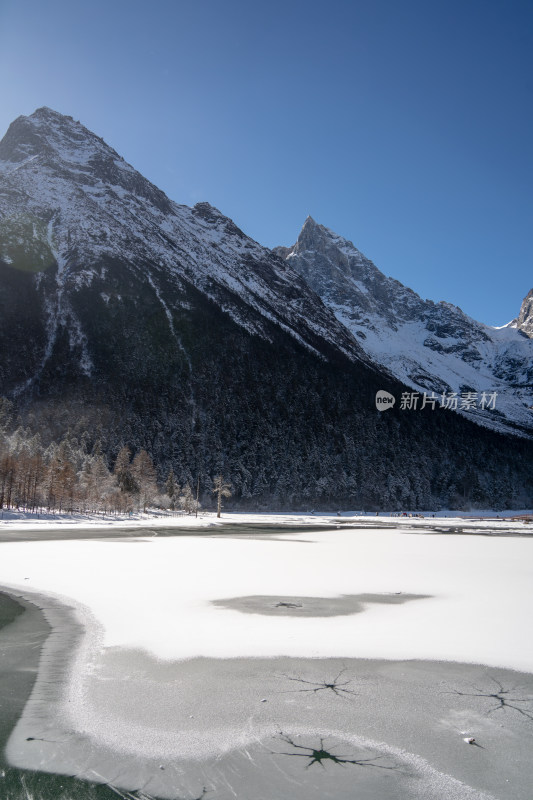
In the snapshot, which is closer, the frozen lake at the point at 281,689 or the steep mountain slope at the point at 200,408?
the frozen lake at the point at 281,689

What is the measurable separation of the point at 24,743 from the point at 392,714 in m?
5.38

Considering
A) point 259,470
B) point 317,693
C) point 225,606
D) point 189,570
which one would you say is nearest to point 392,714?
point 317,693

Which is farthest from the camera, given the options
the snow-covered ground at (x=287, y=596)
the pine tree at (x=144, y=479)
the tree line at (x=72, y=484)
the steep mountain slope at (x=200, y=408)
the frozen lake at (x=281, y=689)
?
the steep mountain slope at (x=200, y=408)

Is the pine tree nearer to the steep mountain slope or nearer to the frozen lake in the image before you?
the steep mountain slope

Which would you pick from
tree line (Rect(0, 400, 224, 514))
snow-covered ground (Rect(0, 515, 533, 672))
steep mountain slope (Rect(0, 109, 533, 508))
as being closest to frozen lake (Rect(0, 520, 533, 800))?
snow-covered ground (Rect(0, 515, 533, 672))

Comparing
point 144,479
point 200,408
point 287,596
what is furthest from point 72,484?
point 200,408

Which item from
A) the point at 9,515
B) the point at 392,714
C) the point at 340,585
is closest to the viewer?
the point at 392,714

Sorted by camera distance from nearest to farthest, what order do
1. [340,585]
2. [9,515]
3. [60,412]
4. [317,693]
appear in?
1. [317,693]
2. [340,585]
3. [9,515]
4. [60,412]

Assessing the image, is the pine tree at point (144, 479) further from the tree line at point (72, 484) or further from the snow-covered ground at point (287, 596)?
the snow-covered ground at point (287, 596)

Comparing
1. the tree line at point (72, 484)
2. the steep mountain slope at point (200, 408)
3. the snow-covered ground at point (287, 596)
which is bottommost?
the tree line at point (72, 484)

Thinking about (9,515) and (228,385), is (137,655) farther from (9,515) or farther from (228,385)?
(228,385)

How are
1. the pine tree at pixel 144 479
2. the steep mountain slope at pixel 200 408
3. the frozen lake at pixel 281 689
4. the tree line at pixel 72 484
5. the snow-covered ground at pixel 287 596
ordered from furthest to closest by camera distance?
the steep mountain slope at pixel 200 408
the pine tree at pixel 144 479
the tree line at pixel 72 484
the snow-covered ground at pixel 287 596
the frozen lake at pixel 281 689

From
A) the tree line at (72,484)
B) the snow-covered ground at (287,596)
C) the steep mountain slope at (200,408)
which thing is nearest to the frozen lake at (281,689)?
the snow-covered ground at (287,596)

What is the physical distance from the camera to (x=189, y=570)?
21719 mm
